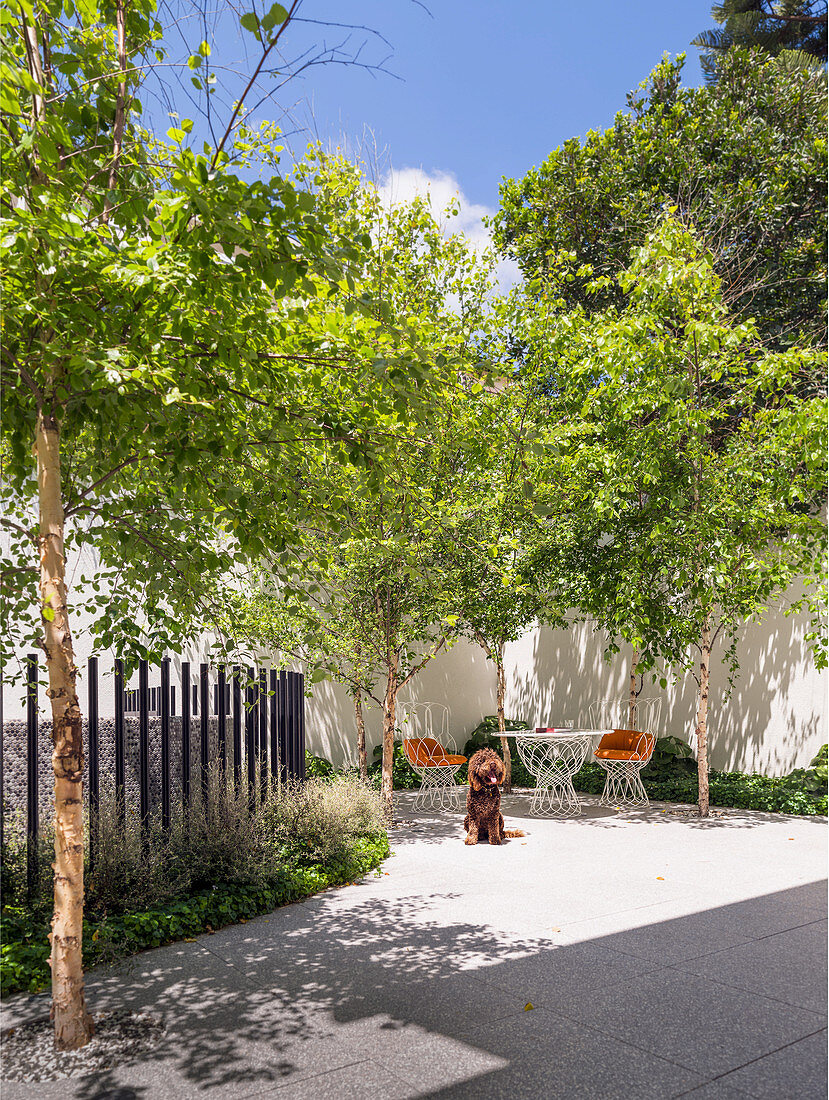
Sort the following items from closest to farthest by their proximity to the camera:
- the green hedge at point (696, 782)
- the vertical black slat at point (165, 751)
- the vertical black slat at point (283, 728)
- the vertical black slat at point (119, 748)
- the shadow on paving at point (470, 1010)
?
the shadow on paving at point (470, 1010) < the vertical black slat at point (119, 748) < the vertical black slat at point (165, 751) < the vertical black slat at point (283, 728) < the green hedge at point (696, 782)

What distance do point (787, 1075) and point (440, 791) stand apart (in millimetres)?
8259

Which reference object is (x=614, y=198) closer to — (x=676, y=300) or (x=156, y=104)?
(x=676, y=300)

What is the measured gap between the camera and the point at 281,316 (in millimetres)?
3520

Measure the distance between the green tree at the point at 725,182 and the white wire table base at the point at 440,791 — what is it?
24.3ft

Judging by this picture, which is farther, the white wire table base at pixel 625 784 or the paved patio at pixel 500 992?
the white wire table base at pixel 625 784

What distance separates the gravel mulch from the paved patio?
84 mm

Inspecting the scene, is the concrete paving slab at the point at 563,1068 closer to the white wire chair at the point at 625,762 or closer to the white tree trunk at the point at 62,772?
the white tree trunk at the point at 62,772

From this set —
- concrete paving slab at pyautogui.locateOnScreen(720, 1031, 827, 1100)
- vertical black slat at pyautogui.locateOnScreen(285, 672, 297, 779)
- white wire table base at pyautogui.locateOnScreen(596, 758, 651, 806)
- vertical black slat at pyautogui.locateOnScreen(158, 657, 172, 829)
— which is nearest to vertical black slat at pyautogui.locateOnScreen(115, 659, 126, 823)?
vertical black slat at pyautogui.locateOnScreen(158, 657, 172, 829)

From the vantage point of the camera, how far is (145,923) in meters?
4.81

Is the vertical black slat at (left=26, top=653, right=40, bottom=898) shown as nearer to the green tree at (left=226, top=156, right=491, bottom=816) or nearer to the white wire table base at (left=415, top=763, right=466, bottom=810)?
the green tree at (left=226, top=156, right=491, bottom=816)

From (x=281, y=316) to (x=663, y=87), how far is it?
13.2 m

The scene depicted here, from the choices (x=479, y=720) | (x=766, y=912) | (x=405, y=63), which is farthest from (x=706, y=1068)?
(x=479, y=720)

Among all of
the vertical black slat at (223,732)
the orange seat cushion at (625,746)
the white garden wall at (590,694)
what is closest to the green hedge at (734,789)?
the white garden wall at (590,694)

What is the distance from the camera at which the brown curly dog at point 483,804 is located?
26.0ft
